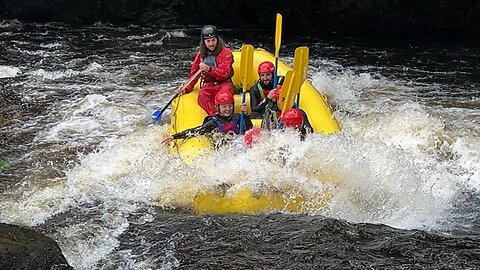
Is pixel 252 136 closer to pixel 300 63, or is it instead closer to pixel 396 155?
pixel 300 63

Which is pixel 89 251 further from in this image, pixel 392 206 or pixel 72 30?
pixel 72 30

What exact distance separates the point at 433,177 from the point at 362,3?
24.8 feet

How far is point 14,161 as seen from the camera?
598 centimetres

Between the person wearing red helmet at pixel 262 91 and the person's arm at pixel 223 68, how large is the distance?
0.31 meters

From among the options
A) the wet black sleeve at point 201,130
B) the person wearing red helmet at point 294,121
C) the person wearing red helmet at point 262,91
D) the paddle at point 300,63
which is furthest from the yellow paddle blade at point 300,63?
the wet black sleeve at point 201,130

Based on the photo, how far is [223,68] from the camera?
20.0ft

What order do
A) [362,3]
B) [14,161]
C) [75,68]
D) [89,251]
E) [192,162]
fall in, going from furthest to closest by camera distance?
[362,3], [75,68], [14,161], [192,162], [89,251]

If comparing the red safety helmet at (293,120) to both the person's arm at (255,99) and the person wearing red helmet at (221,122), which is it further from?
the person's arm at (255,99)

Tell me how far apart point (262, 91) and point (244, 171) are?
4.60 ft

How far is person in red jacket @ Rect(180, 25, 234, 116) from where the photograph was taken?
6047 millimetres

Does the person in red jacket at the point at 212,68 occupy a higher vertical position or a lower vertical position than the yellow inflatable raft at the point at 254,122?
higher

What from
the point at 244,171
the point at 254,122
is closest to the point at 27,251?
the point at 244,171

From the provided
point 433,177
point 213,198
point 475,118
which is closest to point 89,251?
point 213,198

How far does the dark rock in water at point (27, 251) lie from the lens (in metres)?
2.91
